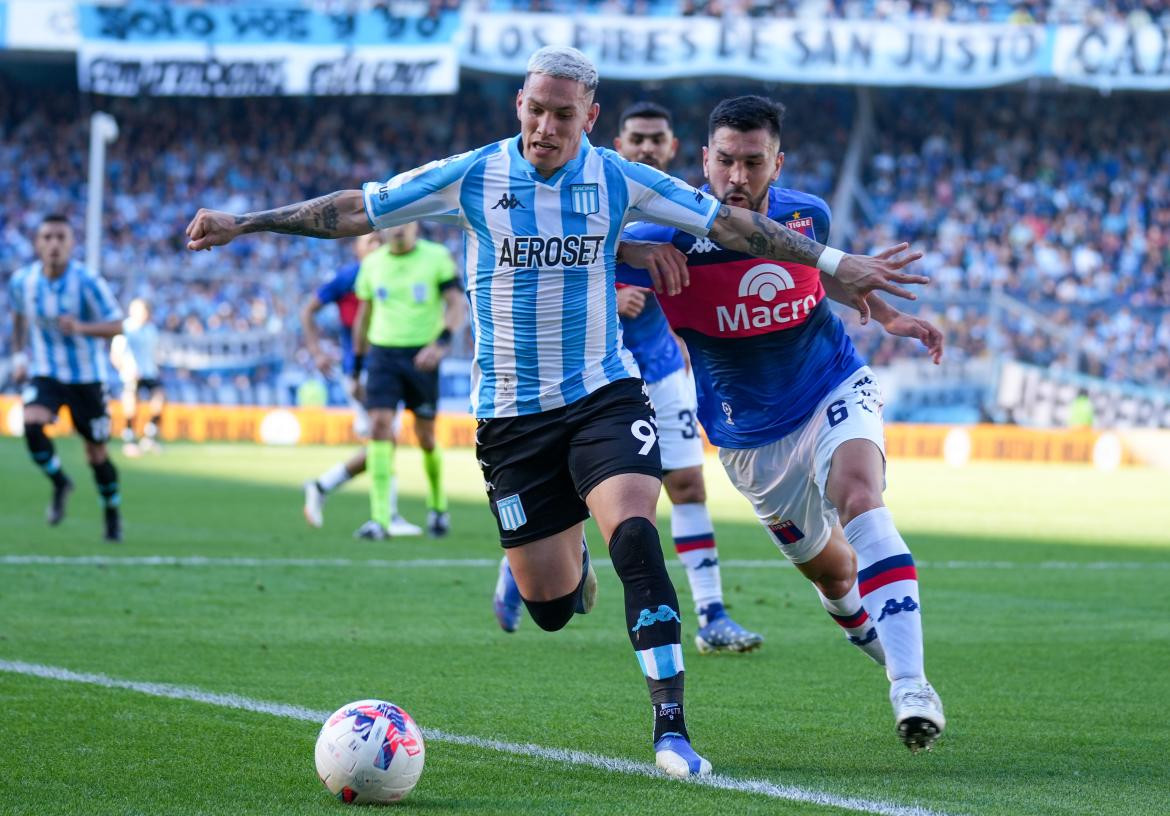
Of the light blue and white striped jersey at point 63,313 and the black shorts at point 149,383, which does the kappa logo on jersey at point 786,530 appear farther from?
the black shorts at point 149,383

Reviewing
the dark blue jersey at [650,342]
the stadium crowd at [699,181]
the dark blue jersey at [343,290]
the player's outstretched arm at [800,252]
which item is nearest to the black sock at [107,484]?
the dark blue jersey at [343,290]

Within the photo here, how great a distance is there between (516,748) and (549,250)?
1.59 m

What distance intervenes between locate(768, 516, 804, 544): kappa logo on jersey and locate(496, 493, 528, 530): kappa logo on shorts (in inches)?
Answer: 46.4

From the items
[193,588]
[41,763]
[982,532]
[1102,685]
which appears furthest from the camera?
[982,532]

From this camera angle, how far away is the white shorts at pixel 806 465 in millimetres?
5902

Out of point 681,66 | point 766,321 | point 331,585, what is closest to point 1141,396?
point 681,66

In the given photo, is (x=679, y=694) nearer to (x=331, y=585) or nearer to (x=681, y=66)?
(x=331, y=585)

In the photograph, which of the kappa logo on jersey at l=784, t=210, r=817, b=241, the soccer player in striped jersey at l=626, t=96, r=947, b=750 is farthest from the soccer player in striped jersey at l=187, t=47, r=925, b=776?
the kappa logo on jersey at l=784, t=210, r=817, b=241

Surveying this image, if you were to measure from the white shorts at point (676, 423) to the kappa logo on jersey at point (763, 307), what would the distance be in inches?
92.0

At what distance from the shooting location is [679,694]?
4938 millimetres

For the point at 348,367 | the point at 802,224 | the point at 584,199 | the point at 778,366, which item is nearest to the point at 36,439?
the point at 348,367

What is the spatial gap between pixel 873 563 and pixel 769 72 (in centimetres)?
3353

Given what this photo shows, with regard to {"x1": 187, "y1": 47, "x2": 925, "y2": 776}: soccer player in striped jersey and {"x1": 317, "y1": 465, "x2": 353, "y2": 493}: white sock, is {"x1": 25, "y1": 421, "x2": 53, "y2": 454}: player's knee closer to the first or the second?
{"x1": 317, "y1": 465, "x2": 353, "y2": 493}: white sock

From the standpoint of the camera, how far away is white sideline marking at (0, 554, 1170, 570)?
10859 millimetres
